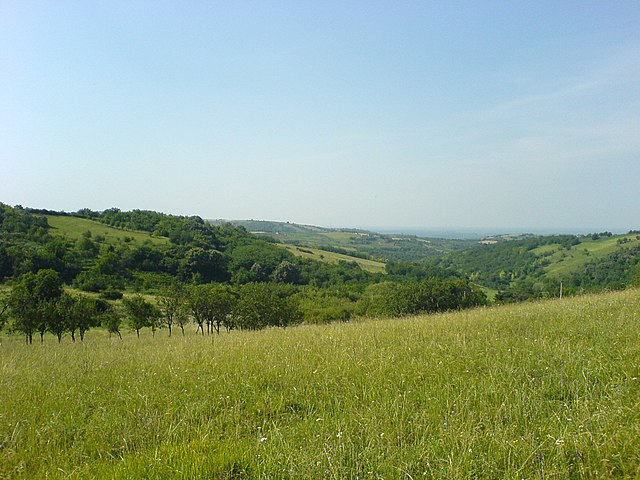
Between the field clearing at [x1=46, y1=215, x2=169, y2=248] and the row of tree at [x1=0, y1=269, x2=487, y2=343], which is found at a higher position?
the field clearing at [x1=46, y1=215, x2=169, y2=248]

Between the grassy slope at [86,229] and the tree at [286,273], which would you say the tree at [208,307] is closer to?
the tree at [286,273]

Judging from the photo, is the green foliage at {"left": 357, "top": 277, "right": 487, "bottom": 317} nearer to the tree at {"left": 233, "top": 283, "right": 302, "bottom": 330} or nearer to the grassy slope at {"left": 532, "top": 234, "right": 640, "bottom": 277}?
the tree at {"left": 233, "top": 283, "right": 302, "bottom": 330}

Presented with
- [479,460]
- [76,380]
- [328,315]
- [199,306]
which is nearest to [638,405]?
[479,460]

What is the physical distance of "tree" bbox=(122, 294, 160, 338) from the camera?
43.2 meters

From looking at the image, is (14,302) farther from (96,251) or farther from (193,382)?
(96,251)

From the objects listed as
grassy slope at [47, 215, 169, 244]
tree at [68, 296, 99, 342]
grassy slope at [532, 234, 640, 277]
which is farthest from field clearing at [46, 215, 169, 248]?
grassy slope at [532, 234, 640, 277]

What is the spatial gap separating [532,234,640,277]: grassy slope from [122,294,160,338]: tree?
127m

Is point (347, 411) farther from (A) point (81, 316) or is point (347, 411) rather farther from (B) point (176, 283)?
(B) point (176, 283)

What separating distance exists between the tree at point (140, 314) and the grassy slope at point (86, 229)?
8145 centimetres

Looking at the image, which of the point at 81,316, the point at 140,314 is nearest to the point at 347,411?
the point at 81,316

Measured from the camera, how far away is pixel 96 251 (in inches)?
4092

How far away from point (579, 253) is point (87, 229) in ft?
584

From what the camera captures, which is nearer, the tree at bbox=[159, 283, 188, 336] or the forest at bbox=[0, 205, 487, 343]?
the forest at bbox=[0, 205, 487, 343]

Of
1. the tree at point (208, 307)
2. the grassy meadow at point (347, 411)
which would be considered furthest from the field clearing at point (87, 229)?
the grassy meadow at point (347, 411)
